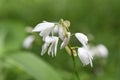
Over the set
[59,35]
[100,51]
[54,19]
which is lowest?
[100,51]

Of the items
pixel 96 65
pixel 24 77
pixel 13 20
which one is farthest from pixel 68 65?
pixel 13 20

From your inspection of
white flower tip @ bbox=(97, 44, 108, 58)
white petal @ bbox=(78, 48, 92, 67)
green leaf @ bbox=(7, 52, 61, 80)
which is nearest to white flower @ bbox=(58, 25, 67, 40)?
white petal @ bbox=(78, 48, 92, 67)

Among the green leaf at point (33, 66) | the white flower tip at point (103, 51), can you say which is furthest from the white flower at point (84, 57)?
the white flower tip at point (103, 51)

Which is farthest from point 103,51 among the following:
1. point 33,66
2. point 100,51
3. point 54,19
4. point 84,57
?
point 54,19

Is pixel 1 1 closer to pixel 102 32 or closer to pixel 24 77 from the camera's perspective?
pixel 102 32

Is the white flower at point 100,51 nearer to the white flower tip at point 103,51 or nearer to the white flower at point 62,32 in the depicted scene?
the white flower tip at point 103,51

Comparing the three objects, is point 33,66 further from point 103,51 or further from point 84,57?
point 84,57
